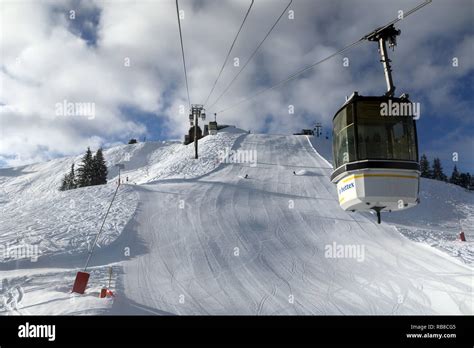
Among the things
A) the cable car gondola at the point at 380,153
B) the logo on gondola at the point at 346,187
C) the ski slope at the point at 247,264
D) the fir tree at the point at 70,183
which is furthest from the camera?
the fir tree at the point at 70,183

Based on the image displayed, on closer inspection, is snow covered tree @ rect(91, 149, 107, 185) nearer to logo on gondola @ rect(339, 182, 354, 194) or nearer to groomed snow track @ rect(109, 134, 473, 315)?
groomed snow track @ rect(109, 134, 473, 315)

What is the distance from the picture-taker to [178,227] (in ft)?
60.5

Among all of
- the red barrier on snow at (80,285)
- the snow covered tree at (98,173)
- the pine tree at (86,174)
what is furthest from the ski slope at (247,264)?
the pine tree at (86,174)

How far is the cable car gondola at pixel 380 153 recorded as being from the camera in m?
8.09

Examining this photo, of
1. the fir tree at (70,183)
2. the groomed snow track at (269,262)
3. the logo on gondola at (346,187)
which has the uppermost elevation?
the fir tree at (70,183)

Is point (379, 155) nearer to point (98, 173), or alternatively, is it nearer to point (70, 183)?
point (98, 173)

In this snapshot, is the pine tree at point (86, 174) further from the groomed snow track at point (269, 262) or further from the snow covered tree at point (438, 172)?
the snow covered tree at point (438, 172)

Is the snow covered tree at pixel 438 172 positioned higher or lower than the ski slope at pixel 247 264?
higher

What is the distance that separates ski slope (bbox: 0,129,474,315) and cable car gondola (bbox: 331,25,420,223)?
4750 mm

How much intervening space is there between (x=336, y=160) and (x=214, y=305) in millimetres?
5858

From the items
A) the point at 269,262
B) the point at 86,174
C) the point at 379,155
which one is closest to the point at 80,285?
the point at 269,262

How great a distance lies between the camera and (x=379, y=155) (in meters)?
8.23
